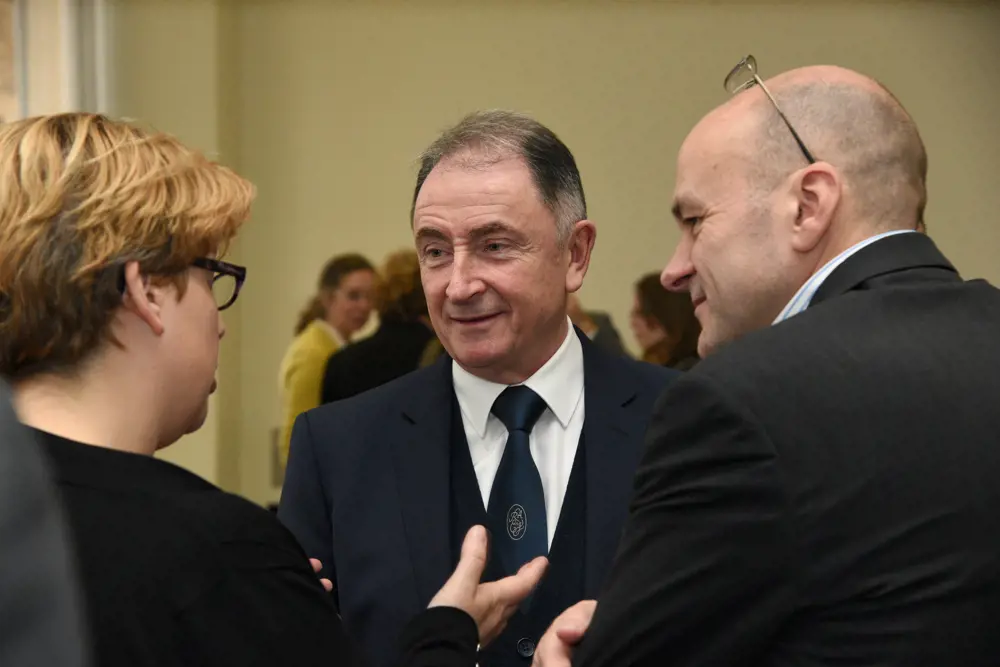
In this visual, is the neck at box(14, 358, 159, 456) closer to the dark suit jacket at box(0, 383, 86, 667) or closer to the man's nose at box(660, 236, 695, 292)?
the dark suit jacket at box(0, 383, 86, 667)

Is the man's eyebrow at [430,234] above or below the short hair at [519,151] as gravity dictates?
below

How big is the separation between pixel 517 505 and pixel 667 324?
257cm

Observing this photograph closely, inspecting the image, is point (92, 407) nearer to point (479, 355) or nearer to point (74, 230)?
point (74, 230)

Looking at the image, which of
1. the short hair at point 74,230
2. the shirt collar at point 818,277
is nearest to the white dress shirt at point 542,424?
the shirt collar at point 818,277

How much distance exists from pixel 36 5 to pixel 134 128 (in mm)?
3681

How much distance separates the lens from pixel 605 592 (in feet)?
4.17

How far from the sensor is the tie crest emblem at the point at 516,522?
1755 mm

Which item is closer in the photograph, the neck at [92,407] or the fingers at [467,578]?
the neck at [92,407]

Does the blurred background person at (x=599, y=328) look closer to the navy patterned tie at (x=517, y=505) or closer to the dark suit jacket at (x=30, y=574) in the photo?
the navy patterned tie at (x=517, y=505)

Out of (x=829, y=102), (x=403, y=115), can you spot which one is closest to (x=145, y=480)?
(x=829, y=102)

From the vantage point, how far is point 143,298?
3.96 feet

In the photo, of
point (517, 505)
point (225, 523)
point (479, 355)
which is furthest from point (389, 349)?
point (225, 523)

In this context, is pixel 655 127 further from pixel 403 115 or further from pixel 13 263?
pixel 13 263

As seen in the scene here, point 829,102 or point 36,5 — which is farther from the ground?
point 36,5
